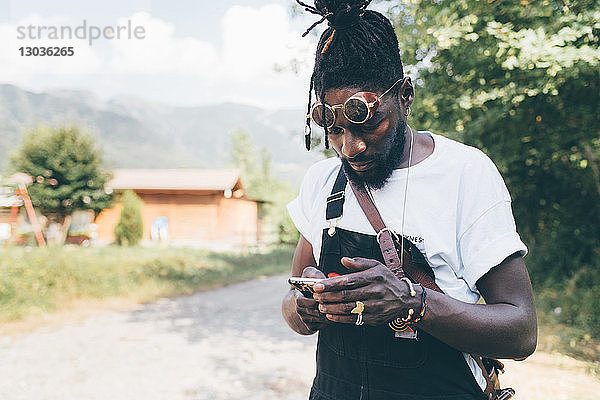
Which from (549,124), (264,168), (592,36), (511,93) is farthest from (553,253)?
(264,168)

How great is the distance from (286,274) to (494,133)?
11552mm

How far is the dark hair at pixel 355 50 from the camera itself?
1.64 metres

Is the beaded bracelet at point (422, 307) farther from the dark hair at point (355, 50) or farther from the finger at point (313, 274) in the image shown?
the dark hair at point (355, 50)

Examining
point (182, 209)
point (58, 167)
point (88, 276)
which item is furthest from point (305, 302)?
point (182, 209)

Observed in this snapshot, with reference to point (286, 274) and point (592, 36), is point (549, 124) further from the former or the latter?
point (286, 274)

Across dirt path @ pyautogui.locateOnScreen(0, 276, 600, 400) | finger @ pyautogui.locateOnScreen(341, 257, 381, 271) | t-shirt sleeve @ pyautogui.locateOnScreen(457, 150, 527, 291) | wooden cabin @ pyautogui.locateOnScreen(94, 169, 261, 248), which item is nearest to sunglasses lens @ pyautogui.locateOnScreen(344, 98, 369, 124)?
t-shirt sleeve @ pyautogui.locateOnScreen(457, 150, 527, 291)

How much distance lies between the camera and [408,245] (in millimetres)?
1543

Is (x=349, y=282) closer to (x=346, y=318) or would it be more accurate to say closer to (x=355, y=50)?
(x=346, y=318)

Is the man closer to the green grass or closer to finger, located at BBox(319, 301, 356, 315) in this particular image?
finger, located at BBox(319, 301, 356, 315)

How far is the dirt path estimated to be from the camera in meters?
6.00

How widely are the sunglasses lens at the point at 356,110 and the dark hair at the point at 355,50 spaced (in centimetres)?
8

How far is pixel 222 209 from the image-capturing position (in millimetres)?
29703

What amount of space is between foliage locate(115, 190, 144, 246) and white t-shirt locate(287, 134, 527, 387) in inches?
769

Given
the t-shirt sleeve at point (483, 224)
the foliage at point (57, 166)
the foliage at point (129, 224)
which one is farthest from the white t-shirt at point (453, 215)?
the foliage at point (57, 166)
